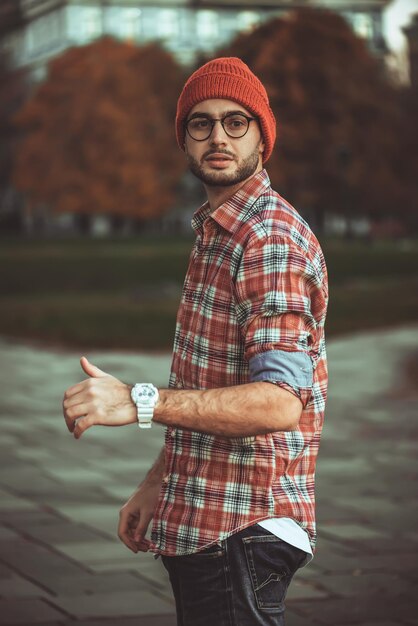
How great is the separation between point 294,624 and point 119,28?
9175 cm

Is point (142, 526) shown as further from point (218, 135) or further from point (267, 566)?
point (218, 135)

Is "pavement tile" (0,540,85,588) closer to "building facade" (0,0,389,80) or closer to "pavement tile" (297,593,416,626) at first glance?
"pavement tile" (297,593,416,626)

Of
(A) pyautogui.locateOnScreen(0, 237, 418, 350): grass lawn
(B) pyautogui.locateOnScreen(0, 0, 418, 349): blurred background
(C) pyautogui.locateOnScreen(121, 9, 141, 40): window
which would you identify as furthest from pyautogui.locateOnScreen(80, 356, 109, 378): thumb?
(C) pyautogui.locateOnScreen(121, 9, 141, 40): window

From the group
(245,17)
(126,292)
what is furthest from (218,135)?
(245,17)

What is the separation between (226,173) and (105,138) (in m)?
53.9

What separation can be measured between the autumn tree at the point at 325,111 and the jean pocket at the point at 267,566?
44.9 metres

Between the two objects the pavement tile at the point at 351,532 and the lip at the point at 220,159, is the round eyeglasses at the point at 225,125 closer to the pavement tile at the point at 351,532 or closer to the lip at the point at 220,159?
the lip at the point at 220,159

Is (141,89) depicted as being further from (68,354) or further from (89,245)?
(68,354)

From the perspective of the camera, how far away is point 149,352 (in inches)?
607

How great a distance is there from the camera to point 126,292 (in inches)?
1202

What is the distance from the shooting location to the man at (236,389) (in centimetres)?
254

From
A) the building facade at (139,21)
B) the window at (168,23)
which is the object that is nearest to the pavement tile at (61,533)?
the building facade at (139,21)

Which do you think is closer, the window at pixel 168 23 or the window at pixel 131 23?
the window at pixel 131 23

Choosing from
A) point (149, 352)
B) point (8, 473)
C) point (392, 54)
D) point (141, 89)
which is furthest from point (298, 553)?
point (141, 89)
